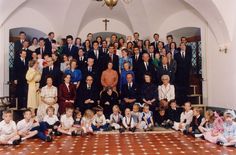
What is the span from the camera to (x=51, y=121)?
26.4 feet

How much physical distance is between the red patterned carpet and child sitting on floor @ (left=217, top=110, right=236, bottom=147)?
0.64 feet

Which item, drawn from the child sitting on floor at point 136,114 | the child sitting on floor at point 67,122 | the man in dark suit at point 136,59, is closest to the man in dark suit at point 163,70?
the man in dark suit at point 136,59

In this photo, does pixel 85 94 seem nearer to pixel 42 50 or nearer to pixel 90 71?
pixel 90 71

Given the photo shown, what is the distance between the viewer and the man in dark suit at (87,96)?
907cm

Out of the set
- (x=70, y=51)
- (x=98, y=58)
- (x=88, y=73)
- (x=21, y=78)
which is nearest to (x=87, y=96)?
(x=88, y=73)

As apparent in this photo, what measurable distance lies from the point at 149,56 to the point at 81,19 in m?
4.09

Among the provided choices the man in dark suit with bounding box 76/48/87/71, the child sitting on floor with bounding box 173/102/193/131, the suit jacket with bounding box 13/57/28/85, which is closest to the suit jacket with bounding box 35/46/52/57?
the suit jacket with bounding box 13/57/28/85

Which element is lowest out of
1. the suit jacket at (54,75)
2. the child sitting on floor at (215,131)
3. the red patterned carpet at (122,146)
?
the red patterned carpet at (122,146)

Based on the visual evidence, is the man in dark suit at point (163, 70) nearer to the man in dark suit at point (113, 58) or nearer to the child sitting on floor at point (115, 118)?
the man in dark suit at point (113, 58)

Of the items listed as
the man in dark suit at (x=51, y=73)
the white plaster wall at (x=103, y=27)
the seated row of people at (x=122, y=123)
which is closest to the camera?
the seated row of people at (x=122, y=123)

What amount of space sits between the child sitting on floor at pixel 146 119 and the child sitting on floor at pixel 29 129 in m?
2.72

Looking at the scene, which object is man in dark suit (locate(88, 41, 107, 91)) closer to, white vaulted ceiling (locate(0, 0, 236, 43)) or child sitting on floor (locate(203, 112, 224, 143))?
white vaulted ceiling (locate(0, 0, 236, 43))

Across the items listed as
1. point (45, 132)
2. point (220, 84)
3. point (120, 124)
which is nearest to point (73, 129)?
point (45, 132)

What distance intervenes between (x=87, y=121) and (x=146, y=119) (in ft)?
5.52
